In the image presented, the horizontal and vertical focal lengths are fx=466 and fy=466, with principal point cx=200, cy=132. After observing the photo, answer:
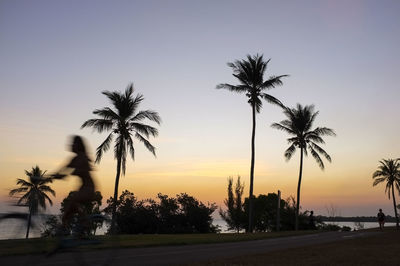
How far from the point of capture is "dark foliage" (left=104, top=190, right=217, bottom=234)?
129 ft

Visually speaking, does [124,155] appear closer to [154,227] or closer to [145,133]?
[145,133]

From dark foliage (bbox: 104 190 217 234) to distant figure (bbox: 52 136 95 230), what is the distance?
99.7 feet

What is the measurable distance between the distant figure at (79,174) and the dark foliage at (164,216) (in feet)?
99.7

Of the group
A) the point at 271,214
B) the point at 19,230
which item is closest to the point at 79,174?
the point at 19,230

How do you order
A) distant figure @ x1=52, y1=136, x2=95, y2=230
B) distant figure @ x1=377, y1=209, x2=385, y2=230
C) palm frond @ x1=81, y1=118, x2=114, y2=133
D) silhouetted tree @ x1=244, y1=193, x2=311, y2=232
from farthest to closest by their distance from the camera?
silhouetted tree @ x1=244, y1=193, x2=311, y2=232, distant figure @ x1=377, y1=209, x2=385, y2=230, palm frond @ x1=81, y1=118, x2=114, y2=133, distant figure @ x1=52, y1=136, x2=95, y2=230

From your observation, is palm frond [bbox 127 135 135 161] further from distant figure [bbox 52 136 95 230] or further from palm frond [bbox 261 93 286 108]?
distant figure [bbox 52 136 95 230]

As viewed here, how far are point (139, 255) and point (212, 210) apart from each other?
27901mm

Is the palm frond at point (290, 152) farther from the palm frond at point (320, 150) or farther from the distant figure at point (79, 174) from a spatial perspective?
the distant figure at point (79, 174)

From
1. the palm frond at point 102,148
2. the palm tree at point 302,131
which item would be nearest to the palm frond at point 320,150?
the palm tree at point 302,131

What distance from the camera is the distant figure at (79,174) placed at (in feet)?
27.1

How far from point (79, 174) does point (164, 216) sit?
3221 centimetres

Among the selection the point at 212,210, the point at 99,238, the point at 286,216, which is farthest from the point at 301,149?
the point at 99,238

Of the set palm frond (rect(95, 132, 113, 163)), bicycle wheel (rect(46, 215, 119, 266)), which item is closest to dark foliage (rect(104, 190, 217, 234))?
palm frond (rect(95, 132, 113, 163))

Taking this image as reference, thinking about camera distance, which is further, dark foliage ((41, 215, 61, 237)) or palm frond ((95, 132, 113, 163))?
palm frond ((95, 132, 113, 163))
